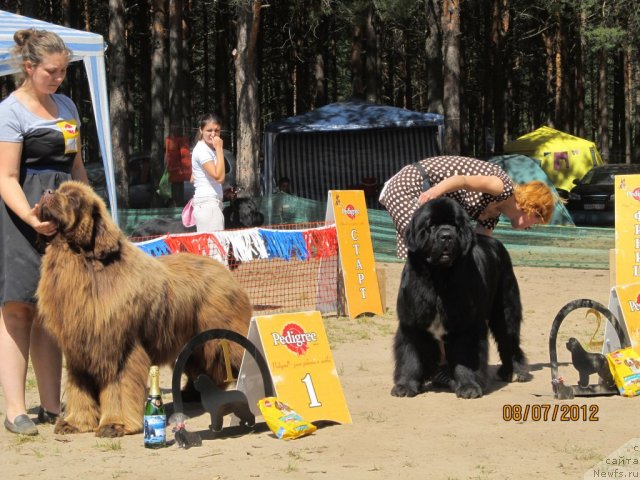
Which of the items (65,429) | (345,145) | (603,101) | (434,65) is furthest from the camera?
(603,101)

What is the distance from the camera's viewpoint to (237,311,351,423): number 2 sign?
5.12m

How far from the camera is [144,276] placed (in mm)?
5055

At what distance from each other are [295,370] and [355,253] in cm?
485

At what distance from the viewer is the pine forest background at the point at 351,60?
1962cm

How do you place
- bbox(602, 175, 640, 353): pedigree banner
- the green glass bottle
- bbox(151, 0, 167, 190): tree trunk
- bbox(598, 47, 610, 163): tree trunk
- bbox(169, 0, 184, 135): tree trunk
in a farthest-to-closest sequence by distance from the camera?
bbox(598, 47, 610, 163): tree trunk
bbox(169, 0, 184, 135): tree trunk
bbox(151, 0, 167, 190): tree trunk
bbox(602, 175, 640, 353): pedigree banner
the green glass bottle

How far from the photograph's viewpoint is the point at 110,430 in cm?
491

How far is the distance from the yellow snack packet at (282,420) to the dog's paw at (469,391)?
1.28 metres

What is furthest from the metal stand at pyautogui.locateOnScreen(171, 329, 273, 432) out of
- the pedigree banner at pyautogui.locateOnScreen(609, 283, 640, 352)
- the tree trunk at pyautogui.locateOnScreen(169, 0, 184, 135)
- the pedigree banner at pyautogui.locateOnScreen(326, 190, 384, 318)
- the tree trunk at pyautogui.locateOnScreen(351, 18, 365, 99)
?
the tree trunk at pyautogui.locateOnScreen(351, 18, 365, 99)

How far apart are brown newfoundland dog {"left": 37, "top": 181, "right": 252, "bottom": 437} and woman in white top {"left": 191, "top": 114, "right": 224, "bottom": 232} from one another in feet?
12.0

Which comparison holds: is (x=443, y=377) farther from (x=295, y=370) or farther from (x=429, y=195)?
Result: (x=295, y=370)

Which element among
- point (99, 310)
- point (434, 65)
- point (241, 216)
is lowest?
point (241, 216)

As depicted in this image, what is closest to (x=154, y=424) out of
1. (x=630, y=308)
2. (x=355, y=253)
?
(x=630, y=308)

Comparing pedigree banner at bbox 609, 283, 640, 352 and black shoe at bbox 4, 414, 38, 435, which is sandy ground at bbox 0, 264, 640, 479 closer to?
black shoe at bbox 4, 414, 38, 435

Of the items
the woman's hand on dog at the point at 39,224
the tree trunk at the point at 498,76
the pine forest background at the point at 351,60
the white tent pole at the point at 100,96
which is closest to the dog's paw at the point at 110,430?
the woman's hand on dog at the point at 39,224
